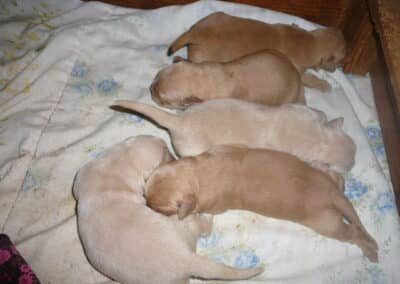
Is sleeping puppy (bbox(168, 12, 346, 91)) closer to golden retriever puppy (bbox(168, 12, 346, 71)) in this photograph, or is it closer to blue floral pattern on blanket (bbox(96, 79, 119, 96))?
→ golden retriever puppy (bbox(168, 12, 346, 71))

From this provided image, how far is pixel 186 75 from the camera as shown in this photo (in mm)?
1851

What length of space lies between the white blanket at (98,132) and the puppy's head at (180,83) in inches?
9.8

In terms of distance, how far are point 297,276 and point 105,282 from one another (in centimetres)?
82

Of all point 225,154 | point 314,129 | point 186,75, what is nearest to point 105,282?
point 225,154

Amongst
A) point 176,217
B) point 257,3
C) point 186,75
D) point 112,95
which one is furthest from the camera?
point 257,3

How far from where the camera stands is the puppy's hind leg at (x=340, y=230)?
1.54m

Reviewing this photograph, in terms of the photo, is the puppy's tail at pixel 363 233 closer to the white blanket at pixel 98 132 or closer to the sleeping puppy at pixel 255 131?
the white blanket at pixel 98 132

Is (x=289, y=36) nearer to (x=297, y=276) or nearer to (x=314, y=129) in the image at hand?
(x=314, y=129)

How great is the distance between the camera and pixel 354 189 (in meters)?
1.84

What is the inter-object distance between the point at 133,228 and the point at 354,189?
1.10m

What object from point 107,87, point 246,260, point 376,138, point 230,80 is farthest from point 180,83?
point 376,138

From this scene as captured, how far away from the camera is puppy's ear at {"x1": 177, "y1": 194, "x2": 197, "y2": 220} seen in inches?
56.4

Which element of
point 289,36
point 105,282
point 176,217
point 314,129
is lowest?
point 105,282

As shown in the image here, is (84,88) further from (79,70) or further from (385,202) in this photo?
(385,202)
